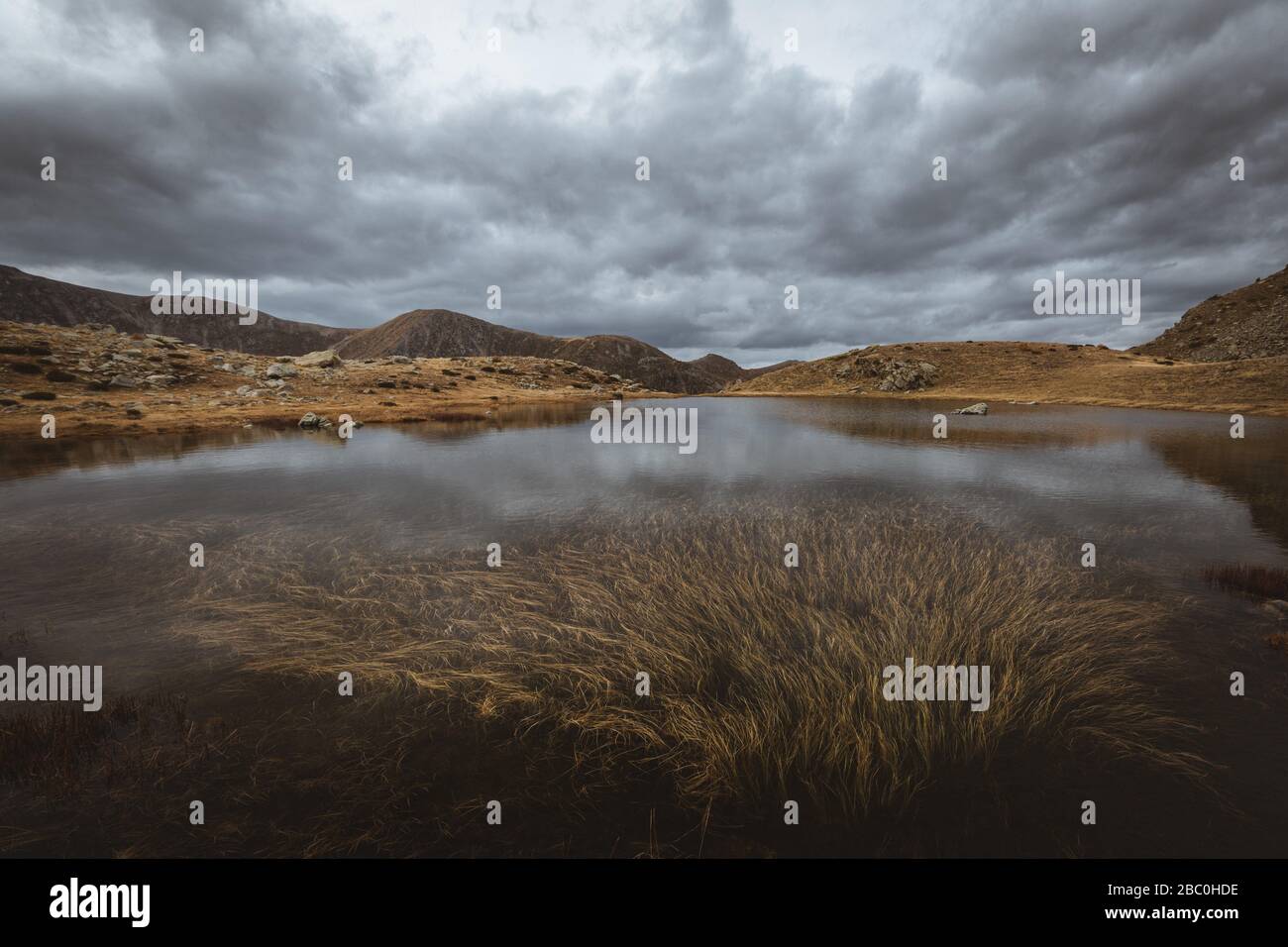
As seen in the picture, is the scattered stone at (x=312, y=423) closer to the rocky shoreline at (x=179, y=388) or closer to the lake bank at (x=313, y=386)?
the lake bank at (x=313, y=386)

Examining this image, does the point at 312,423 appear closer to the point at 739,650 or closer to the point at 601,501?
the point at 601,501

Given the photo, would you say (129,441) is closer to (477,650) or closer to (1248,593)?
(477,650)

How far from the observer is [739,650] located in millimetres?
6883

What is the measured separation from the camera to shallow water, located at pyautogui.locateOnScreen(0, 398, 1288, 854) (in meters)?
6.59

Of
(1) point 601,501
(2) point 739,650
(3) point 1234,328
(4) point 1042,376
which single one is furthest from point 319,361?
(3) point 1234,328

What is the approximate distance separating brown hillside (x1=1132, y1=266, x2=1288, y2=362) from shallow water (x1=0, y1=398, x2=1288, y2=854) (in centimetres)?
12597

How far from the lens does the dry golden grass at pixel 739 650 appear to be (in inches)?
191

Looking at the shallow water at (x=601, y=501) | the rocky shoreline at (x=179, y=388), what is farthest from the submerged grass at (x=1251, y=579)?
the rocky shoreline at (x=179, y=388)

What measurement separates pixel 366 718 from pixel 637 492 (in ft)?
40.9

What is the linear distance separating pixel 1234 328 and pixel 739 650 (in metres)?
199

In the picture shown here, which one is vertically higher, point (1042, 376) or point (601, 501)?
point (1042, 376)

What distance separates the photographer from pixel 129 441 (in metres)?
28.8

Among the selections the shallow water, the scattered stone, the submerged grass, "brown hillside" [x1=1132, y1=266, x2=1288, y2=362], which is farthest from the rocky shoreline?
"brown hillside" [x1=1132, y1=266, x2=1288, y2=362]

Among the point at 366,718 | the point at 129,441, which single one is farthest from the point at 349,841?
the point at 129,441
